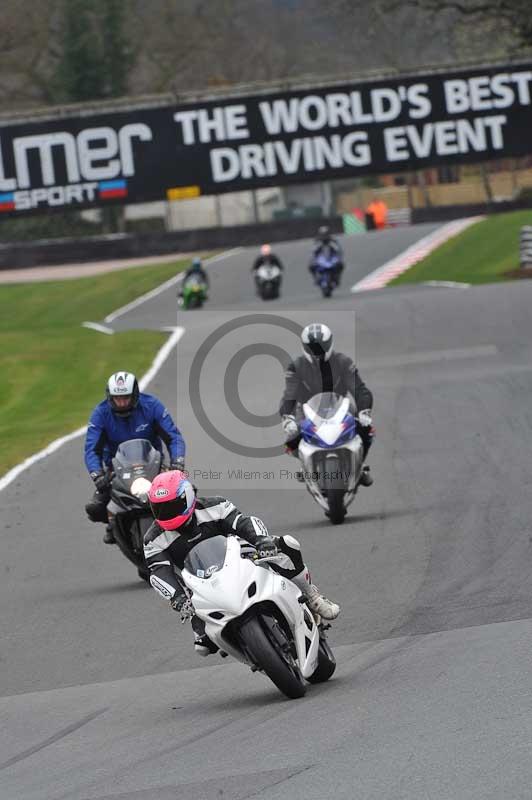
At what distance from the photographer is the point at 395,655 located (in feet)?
27.0

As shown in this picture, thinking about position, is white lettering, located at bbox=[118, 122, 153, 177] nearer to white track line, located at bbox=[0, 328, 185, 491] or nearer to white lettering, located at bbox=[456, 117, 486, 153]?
white track line, located at bbox=[0, 328, 185, 491]

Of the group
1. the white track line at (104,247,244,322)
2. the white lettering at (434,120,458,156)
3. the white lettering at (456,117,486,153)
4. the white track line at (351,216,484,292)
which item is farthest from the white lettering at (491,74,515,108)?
the white track line at (104,247,244,322)

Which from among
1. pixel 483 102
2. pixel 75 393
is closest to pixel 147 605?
pixel 75 393

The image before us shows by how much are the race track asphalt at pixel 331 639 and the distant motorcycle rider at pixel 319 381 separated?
32.1 inches

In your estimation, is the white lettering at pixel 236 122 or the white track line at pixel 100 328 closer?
the white track line at pixel 100 328

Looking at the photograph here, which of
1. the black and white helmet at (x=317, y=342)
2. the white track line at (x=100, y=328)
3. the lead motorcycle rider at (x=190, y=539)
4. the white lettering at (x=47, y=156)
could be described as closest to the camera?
the lead motorcycle rider at (x=190, y=539)

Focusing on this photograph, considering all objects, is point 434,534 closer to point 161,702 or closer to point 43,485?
point 161,702

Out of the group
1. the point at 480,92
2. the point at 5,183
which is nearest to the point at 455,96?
the point at 480,92

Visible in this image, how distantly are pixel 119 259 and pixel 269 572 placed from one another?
44573 mm

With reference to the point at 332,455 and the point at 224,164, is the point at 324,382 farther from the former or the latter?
the point at 224,164

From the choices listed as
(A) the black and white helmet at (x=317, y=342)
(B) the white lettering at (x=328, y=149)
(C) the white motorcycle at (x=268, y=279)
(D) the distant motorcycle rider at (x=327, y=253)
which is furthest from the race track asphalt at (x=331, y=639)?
(C) the white motorcycle at (x=268, y=279)

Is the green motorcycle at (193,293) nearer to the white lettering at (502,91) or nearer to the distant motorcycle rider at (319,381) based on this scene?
the white lettering at (502,91)

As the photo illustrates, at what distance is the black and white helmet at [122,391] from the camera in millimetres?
11766

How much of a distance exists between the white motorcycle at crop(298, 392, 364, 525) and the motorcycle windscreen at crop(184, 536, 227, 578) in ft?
16.9
